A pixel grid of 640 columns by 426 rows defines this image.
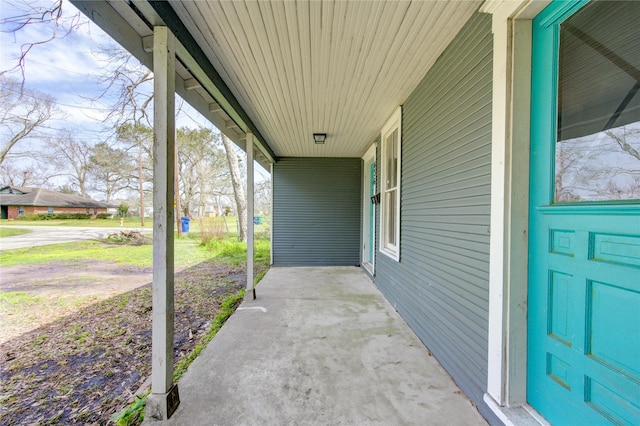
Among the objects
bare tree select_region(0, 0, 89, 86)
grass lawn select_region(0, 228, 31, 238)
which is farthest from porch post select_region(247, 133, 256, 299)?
grass lawn select_region(0, 228, 31, 238)

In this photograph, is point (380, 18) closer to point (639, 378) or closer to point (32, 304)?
point (639, 378)

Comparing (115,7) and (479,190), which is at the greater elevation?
(115,7)

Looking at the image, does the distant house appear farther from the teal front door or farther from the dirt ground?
the teal front door

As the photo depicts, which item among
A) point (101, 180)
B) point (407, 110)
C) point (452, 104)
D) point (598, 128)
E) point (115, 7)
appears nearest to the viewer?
point (598, 128)

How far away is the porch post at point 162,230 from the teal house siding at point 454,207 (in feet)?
A: 6.49

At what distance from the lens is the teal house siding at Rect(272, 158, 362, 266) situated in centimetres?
615

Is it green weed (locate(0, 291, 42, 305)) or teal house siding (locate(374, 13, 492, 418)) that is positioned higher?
teal house siding (locate(374, 13, 492, 418))

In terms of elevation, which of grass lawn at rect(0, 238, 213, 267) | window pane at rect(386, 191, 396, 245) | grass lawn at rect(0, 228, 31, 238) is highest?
window pane at rect(386, 191, 396, 245)

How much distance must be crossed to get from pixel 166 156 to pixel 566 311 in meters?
2.28

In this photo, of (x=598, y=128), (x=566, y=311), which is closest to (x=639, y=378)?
(x=566, y=311)

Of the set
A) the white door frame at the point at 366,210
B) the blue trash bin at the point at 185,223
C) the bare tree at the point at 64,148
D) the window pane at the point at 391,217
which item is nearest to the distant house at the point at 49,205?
the blue trash bin at the point at 185,223

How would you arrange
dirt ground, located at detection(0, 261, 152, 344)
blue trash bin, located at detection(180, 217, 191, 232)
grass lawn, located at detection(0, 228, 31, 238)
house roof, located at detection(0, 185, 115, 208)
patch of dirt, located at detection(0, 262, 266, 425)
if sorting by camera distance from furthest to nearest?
house roof, located at detection(0, 185, 115, 208)
blue trash bin, located at detection(180, 217, 191, 232)
grass lawn, located at detection(0, 228, 31, 238)
dirt ground, located at detection(0, 261, 152, 344)
patch of dirt, located at detection(0, 262, 266, 425)

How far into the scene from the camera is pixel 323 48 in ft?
6.67

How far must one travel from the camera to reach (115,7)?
1413mm
